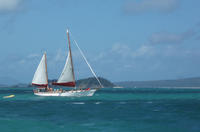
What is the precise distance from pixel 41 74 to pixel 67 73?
18889mm

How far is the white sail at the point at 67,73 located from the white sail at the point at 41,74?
634 inches

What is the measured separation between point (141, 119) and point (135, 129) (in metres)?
9.86

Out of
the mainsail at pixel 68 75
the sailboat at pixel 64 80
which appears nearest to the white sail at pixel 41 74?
the sailboat at pixel 64 80

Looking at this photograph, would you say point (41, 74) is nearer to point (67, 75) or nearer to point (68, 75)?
point (67, 75)

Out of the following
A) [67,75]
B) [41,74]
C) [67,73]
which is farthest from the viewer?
[41,74]

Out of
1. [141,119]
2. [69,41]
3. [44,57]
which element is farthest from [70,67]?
[141,119]

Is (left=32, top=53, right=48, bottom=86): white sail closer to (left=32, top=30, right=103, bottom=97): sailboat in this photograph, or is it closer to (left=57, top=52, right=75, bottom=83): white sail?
(left=32, top=30, right=103, bottom=97): sailboat

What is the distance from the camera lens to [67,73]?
103875 millimetres

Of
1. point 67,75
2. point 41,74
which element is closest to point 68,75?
point 67,75

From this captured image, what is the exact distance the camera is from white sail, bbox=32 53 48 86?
11912cm

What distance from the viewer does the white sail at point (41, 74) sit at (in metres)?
→ 119

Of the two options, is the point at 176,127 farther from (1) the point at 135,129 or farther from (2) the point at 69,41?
(2) the point at 69,41

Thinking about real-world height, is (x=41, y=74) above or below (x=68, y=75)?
above

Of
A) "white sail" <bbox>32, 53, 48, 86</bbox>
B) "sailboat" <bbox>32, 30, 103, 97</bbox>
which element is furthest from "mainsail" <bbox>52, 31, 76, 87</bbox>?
"white sail" <bbox>32, 53, 48, 86</bbox>
